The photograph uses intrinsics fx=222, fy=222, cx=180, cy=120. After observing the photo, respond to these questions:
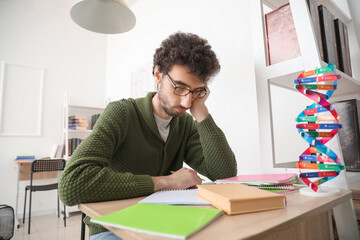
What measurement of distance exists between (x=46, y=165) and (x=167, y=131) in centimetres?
263

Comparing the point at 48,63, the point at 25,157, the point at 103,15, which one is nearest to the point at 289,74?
the point at 103,15

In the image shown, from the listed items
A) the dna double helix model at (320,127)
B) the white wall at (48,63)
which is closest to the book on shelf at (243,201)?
the dna double helix model at (320,127)

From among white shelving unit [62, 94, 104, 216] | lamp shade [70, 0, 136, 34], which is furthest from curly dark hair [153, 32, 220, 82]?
white shelving unit [62, 94, 104, 216]

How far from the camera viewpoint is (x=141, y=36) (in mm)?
3156

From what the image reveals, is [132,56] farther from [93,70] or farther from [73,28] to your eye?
[73,28]

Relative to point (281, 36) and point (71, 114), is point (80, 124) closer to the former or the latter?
point (71, 114)

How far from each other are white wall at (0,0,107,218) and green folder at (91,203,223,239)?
3842mm

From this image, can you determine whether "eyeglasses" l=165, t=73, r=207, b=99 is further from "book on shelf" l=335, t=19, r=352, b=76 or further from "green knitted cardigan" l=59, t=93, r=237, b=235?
"book on shelf" l=335, t=19, r=352, b=76

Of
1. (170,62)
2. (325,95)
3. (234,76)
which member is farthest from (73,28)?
(325,95)

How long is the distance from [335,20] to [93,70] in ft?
13.1

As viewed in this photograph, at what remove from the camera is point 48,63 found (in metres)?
3.82

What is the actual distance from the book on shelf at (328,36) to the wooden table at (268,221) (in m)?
0.54

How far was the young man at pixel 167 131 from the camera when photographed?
871mm

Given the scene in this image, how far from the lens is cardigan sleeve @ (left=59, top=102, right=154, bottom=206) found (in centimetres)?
69
